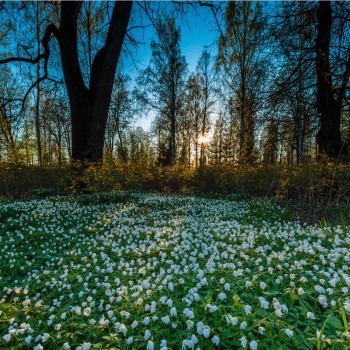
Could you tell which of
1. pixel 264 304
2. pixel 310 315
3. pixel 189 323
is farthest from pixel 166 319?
pixel 310 315

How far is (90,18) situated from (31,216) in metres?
15.7

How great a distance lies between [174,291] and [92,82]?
30.8ft

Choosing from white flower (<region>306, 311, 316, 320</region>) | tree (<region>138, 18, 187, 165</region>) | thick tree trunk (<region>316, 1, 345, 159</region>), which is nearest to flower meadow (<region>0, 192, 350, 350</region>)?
white flower (<region>306, 311, 316, 320</region>)

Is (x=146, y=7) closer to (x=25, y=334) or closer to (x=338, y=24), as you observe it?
(x=338, y=24)

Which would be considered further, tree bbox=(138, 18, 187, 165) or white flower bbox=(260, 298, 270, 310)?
tree bbox=(138, 18, 187, 165)

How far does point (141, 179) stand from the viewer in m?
13.9

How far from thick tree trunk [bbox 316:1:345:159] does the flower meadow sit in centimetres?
617

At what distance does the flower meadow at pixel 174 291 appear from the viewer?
2035 mm

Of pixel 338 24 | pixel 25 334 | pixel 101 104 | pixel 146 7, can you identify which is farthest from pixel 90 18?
pixel 25 334

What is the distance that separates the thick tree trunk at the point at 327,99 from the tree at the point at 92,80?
6.65 meters

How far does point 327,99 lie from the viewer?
9359 mm

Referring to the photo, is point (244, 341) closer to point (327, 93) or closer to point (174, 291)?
point (174, 291)

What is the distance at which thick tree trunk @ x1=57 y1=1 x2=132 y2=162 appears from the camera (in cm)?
998

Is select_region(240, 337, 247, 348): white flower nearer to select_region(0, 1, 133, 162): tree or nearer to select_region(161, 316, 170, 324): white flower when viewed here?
select_region(161, 316, 170, 324): white flower
